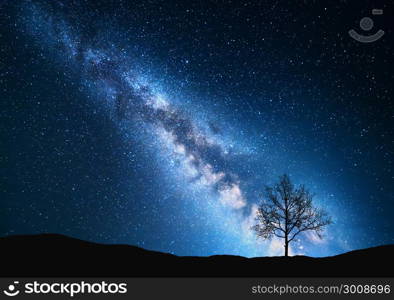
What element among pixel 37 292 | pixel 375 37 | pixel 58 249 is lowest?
pixel 37 292

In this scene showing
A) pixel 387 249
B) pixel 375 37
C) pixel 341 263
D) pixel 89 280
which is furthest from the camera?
pixel 387 249

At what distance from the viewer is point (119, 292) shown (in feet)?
33.1

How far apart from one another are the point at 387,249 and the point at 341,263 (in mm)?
3806

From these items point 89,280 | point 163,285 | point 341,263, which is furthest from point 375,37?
point 89,280

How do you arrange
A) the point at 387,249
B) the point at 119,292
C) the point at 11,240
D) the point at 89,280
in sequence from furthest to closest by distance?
1. the point at 11,240
2. the point at 387,249
3. the point at 89,280
4. the point at 119,292

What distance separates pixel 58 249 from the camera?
58.6 ft

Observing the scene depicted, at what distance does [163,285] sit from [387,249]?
1496 cm

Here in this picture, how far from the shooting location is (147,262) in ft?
55.8

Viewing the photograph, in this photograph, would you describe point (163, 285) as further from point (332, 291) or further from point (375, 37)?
point (375, 37)

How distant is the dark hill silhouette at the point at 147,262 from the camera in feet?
46.8

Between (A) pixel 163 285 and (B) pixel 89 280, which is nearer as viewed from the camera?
(A) pixel 163 285

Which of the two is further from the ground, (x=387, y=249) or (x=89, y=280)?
(x=387, y=249)

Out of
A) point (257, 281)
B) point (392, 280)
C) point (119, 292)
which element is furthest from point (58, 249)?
point (392, 280)

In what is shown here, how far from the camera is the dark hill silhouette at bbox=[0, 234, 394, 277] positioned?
14258 millimetres
